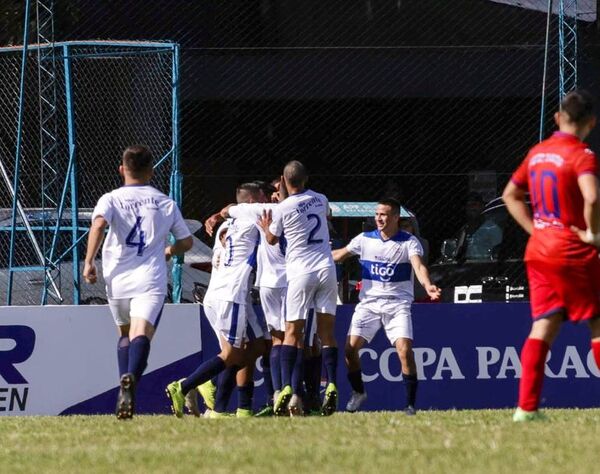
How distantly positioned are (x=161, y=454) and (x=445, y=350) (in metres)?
7.29

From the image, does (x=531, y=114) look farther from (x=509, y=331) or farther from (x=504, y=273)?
(x=509, y=331)

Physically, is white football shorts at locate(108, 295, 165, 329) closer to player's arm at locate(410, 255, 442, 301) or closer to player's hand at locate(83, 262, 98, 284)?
player's hand at locate(83, 262, 98, 284)

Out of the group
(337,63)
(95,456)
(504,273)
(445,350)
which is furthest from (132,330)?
(337,63)

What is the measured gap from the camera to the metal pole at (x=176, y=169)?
14000mm

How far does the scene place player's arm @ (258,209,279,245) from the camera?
11.2 metres

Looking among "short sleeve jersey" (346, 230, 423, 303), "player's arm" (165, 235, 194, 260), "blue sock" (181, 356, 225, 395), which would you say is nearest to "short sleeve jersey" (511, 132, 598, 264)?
"player's arm" (165, 235, 194, 260)

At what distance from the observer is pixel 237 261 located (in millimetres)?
11312

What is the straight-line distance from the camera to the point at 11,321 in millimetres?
13281

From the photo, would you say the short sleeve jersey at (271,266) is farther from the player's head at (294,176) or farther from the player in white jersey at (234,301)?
the player's head at (294,176)

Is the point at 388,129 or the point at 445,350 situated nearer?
the point at 445,350

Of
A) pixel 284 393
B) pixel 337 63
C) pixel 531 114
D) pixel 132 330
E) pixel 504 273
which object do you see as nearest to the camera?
pixel 132 330

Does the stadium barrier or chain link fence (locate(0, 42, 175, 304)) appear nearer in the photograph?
the stadium barrier

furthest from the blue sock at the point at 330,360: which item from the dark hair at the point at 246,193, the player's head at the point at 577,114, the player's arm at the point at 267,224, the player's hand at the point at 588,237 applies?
the player's head at the point at 577,114

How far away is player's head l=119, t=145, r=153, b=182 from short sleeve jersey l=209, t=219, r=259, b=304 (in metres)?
1.58
